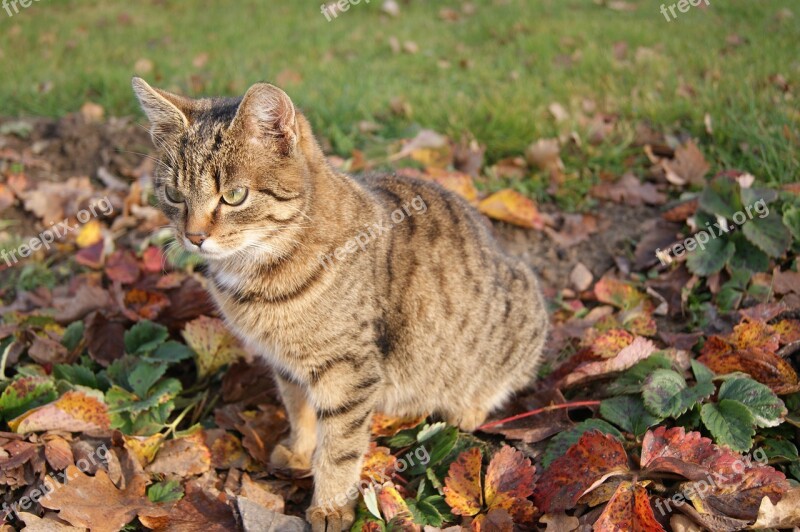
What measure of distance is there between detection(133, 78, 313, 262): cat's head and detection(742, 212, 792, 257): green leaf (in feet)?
7.43

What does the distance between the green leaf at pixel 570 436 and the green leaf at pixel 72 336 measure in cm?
221

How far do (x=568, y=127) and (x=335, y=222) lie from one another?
2.77m

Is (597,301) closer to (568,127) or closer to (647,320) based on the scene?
(647,320)

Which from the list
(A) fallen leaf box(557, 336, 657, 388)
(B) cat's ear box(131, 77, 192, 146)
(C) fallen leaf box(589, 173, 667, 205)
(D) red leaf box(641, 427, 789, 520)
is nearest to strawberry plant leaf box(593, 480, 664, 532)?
(D) red leaf box(641, 427, 789, 520)

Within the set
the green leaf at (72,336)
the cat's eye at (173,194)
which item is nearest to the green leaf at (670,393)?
the cat's eye at (173,194)

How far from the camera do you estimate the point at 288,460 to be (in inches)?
115

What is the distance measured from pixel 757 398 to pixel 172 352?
2436mm

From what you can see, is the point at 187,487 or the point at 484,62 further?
the point at 484,62

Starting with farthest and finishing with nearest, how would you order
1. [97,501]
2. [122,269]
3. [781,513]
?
[122,269]
[97,501]
[781,513]

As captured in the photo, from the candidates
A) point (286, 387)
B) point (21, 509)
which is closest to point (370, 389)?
point (286, 387)

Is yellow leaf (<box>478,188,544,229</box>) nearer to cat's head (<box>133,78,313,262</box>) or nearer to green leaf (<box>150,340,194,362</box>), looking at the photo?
cat's head (<box>133,78,313,262</box>)

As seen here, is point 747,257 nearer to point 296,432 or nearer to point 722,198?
point 722,198

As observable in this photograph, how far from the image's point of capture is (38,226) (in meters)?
4.46

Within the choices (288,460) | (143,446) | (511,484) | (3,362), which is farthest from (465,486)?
(3,362)
